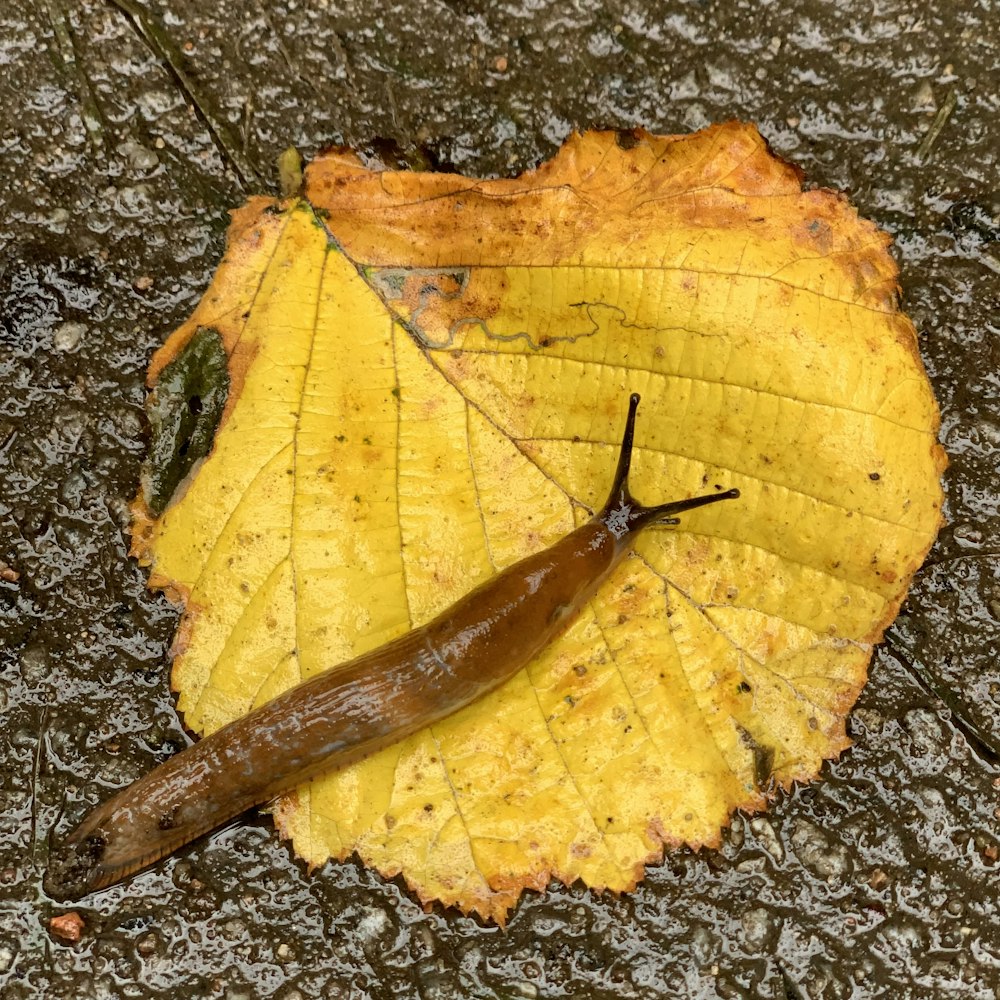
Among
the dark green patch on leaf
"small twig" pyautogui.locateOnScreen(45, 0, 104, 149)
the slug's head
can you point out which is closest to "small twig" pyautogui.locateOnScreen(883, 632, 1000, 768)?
the slug's head

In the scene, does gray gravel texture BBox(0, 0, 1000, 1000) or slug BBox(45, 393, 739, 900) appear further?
gray gravel texture BBox(0, 0, 1000, 1000)

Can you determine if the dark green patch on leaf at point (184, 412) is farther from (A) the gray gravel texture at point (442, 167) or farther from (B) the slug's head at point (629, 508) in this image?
(B) the slug's head at point (629, 508)

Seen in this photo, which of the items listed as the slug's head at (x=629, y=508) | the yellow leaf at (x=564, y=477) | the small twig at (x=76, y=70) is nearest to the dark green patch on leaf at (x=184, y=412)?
the yellow leaf at (x=564, y=477)

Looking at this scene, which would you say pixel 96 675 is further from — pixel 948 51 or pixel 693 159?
pixel 948 51

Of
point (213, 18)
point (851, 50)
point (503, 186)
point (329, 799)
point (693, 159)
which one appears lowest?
point (329, 799)

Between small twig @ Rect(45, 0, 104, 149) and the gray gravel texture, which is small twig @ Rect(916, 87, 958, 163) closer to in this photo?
the gray gravel texture

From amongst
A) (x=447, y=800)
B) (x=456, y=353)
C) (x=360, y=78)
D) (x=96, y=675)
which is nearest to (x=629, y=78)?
(x=360, y=78)

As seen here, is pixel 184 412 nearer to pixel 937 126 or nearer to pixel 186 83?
pixel 186 83
